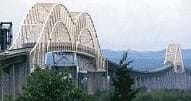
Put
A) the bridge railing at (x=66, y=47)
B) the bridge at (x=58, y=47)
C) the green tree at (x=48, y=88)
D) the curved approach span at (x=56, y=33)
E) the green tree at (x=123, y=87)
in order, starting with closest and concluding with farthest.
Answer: the green tree at (x=48, y=88)
the green tree at (x=123, y=87)
the bridge at (x=58, y=47)
the curved approach span at (x=56, y=33)
the bridge railing at (x=66, y=47)

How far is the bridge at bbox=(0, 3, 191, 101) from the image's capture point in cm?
12694

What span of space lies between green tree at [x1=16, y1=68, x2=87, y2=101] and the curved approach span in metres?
86.1

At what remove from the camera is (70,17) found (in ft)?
513

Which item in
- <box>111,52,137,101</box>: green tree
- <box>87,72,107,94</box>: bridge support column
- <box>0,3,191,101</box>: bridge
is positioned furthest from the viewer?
<box>87,72,107,94</box>: bridge support column

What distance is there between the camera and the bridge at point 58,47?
126938mm

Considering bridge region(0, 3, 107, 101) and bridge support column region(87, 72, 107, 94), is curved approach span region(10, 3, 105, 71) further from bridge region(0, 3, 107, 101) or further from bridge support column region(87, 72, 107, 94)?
bridge support column region(87, 72, 107, 94)

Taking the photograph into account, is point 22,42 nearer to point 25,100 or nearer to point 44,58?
point 44,58

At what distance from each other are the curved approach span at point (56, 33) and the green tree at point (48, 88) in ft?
282

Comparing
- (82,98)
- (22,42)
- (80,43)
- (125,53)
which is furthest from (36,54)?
(82,98)

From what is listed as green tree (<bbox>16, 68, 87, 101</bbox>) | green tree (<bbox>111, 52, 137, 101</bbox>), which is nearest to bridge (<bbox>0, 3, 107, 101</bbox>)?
green tree (<bbox>111, 52, 137, 101</bbox>)

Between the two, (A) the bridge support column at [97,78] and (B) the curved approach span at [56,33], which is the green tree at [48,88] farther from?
(A) the bridge support column at [97,78]

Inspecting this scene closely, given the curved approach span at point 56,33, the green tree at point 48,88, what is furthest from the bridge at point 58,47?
the green tree at point 48,88

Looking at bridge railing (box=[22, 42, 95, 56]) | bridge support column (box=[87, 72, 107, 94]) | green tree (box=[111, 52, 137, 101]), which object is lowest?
bridge support column (box=[87, 72, 107, 94])

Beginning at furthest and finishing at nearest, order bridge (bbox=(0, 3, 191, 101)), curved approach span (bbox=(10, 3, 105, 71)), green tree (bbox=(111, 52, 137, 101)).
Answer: curved approach span (bbox=(10, 3, 105, 71)) → bridge (bbox=(0, 3, 191, 101)) → green tree (bbox=(111, 52, 137, 101))
